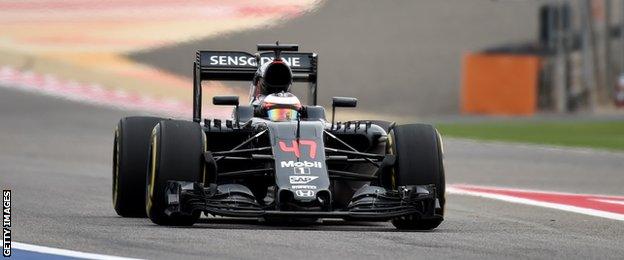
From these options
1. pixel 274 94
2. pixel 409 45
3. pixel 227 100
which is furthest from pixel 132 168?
pixel 409 45

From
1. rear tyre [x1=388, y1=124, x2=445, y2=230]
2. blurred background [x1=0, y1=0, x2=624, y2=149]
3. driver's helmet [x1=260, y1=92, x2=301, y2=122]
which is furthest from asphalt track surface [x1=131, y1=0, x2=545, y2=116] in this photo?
rear tyre [x1=388, y1=124, x2=445, y2=230]

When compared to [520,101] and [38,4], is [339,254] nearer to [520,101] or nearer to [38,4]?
[38,4]

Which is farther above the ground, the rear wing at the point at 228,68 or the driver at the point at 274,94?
the rear wing at the point at 228,68

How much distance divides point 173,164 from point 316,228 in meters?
1.19

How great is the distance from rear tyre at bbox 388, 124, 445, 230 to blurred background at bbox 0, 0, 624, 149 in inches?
550

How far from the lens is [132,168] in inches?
562

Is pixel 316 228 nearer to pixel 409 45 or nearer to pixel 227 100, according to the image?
pixel 227 100

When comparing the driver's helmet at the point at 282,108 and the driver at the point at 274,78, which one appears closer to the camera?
the driver's helmet at the point at 282,108

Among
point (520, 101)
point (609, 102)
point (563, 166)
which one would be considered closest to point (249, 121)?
point (563, 166)

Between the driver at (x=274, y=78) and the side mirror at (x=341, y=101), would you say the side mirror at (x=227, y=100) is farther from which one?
the side mirror at (x=341, y=101)

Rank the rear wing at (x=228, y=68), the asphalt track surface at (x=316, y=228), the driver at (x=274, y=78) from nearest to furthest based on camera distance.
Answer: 1. the asphalt track surface at (x=316, y=228)
2. the driver at (x=274, y=78)
3. the rear wing at (x=228, y=68)

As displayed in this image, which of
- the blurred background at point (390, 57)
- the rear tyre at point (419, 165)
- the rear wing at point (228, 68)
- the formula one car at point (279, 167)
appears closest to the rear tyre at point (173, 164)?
the formula one car at point (279, 167)

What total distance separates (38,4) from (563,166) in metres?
12.1

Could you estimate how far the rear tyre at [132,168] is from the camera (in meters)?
14.3
